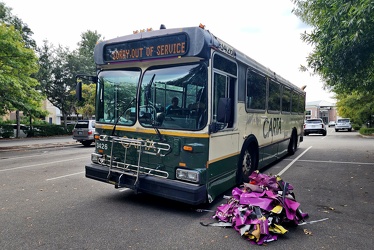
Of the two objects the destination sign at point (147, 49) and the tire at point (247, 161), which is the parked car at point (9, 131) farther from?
the tire at point (247, 161)

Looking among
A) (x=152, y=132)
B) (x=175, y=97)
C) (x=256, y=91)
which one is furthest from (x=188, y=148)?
(x=256, y=91)

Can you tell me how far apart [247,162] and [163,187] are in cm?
263

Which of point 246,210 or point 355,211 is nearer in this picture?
point 246,210

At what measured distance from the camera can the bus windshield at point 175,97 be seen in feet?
14.7

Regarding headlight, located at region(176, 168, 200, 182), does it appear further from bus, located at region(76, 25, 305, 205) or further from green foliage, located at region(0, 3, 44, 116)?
green foliage, located at region(0, 3, 44, 116)

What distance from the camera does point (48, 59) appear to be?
32250mm

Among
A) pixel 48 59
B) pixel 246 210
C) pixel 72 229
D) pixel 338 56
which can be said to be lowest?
pixel 72 229

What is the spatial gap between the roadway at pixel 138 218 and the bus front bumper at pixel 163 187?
0.37 m

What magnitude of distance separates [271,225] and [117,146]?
9.79ft

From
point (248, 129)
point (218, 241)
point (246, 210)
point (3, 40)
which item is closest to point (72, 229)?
point (218, 241)

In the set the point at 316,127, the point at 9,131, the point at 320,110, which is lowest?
the point at 9,131

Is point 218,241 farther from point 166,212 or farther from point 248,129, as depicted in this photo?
point 248,129

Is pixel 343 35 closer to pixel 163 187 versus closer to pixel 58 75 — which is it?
pixel 163 187

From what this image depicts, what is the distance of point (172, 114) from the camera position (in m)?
4.64
